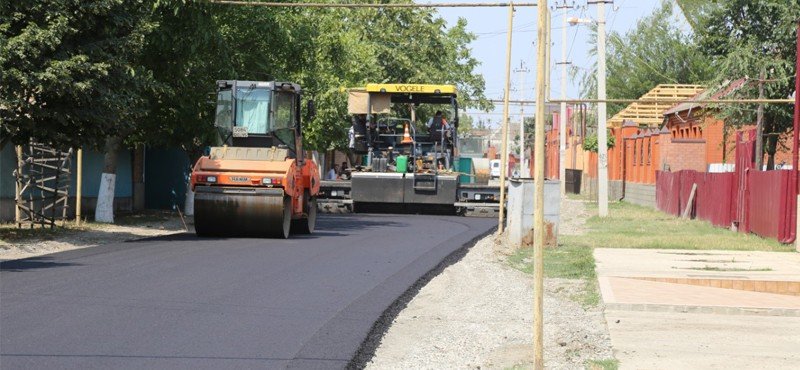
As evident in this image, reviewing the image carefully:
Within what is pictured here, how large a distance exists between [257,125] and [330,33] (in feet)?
39.3

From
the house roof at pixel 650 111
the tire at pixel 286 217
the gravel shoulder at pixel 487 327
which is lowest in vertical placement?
the gravel shoulder at pixel 487 327

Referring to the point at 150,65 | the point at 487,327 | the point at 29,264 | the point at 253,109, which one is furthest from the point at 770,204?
the point at 29,264

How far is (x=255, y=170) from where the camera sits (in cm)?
2195

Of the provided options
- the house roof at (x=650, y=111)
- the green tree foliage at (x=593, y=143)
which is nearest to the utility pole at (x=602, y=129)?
the house roof at (x=650, y=111)

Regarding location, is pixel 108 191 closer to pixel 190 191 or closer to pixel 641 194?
pixel 190 191

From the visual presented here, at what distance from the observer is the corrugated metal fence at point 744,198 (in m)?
22.7

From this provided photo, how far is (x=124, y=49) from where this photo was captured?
21.2 meters

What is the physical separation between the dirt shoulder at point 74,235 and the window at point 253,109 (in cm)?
292

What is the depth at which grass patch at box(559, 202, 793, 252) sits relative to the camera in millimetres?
22719

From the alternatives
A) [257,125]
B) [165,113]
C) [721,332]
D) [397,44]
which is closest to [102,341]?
[721,332]

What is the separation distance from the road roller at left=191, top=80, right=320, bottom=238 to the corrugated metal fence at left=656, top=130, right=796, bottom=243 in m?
8.84

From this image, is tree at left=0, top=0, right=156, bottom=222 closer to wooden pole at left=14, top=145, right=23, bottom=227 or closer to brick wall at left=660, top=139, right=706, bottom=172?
wooden pole at left=14, top=145, right=23, bottom=227

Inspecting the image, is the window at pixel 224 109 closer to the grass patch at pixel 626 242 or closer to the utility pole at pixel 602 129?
the grass patch at pixel 626 242

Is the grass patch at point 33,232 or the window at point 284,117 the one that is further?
the window at point 284,117
